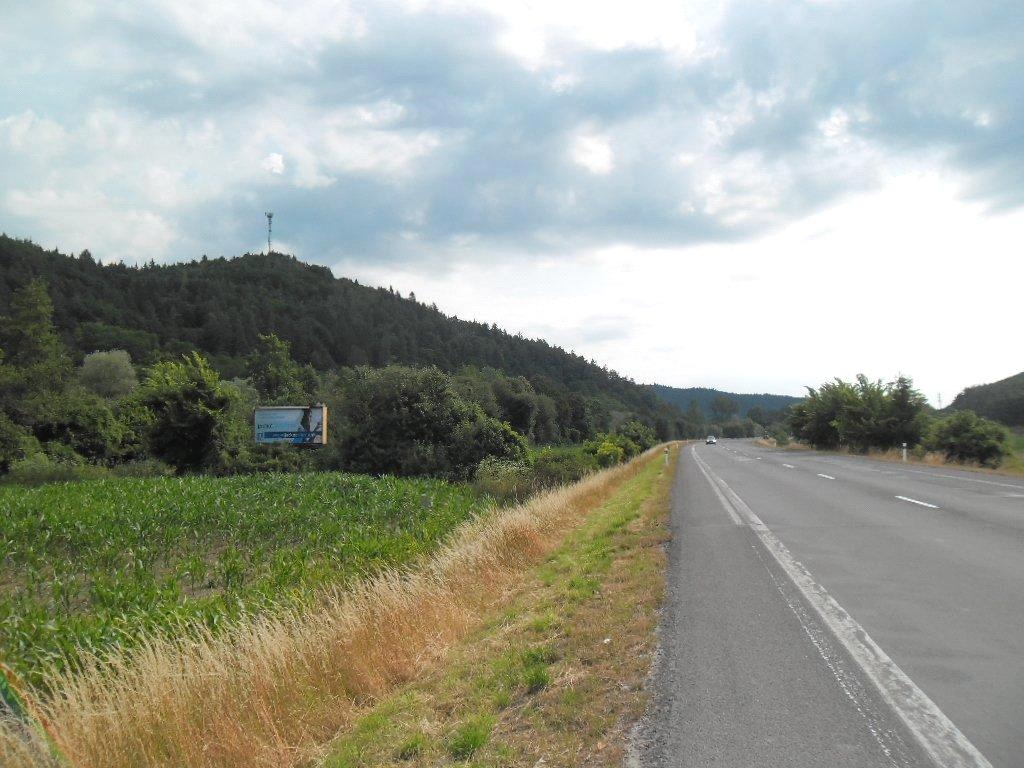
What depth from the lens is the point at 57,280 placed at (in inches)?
3644

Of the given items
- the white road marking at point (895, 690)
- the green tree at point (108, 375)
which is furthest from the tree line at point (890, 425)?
the green tree at point (108, 375)

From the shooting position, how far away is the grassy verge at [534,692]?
427 cm

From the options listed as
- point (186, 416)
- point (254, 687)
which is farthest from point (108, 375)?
point (254, 687)

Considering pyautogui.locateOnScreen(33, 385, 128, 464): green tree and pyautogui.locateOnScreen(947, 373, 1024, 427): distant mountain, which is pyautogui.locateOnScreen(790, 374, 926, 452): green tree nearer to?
pyautogui.locateOnScreen(947, 373, 1024, 427): distant mountain

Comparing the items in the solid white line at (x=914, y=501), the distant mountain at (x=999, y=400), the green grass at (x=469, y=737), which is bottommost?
the green grass at (x=469, y=737)

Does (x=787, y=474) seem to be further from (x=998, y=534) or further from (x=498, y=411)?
(x=498, y=411)

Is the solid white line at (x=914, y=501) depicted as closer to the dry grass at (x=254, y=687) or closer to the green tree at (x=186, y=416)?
the dry grass at (x=254, y=687)

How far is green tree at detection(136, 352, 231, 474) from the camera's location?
38031 mm

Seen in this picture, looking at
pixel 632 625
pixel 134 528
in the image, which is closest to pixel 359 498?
pixel 134 528

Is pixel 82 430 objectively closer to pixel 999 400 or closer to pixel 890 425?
pixel 890 425

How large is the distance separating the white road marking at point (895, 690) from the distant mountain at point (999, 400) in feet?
157

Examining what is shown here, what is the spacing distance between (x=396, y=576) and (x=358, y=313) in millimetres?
119564

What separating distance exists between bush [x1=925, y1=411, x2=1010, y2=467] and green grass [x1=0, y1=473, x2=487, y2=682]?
2589 cm

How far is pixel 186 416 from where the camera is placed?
1502 inches
